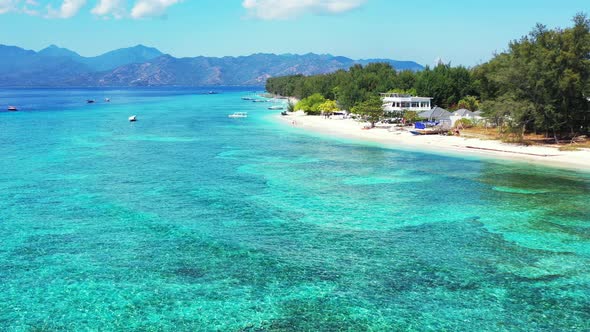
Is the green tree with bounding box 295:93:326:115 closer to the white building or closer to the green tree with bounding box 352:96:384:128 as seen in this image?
the white building

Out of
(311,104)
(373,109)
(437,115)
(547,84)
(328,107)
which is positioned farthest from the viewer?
(311,104)

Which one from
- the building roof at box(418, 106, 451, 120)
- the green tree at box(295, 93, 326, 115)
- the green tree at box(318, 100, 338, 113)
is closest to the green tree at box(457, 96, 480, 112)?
the building roof at box(418, 106, 451, 120)

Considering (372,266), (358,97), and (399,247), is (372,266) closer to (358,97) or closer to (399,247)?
(399,247)

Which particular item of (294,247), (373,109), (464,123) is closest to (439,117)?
(464,123)

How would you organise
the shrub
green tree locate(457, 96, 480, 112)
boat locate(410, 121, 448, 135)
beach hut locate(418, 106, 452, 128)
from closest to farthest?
1. boat locate(410, 121, 448, 135)
2. the shrub
3. beach hut locate(418, 106, 452, 128)
4. green tree locate(457, 96, 480, 112)

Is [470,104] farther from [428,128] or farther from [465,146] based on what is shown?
[465,146]

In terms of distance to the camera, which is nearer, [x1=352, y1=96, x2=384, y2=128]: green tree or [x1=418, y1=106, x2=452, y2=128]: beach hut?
[x1=418, y1=106, x2=452, y2=128]: beach hut
